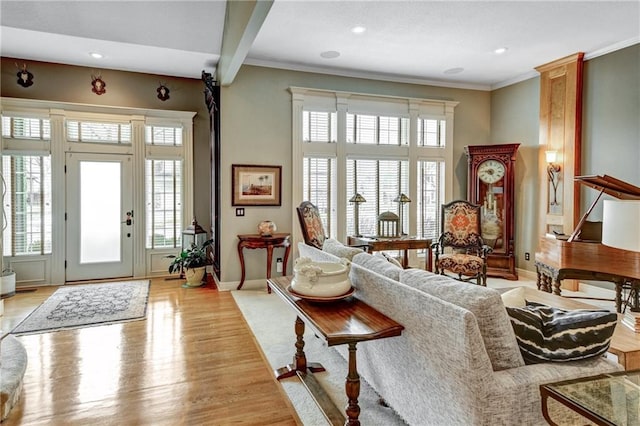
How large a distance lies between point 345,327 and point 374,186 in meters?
4.22

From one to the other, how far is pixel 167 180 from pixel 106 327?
274 centimetres

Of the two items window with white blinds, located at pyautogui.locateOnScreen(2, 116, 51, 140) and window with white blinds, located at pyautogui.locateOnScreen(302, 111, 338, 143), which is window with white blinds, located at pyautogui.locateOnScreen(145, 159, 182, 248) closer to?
window with white blinds, located at pyautogui.locateOnScreen(2, 116, 51, 140)

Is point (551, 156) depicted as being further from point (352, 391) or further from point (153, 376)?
point (153, 376)

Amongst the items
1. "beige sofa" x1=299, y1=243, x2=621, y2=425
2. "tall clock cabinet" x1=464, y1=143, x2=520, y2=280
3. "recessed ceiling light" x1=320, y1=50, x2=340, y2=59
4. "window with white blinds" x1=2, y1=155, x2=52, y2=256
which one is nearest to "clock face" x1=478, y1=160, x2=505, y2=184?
"tall clock cabinet" x1=464, y1=143, x2=520, y2=280

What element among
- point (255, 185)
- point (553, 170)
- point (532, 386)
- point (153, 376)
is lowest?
point (153, 376)

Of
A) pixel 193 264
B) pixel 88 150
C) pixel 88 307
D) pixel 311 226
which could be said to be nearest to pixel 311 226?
pixel 311 226

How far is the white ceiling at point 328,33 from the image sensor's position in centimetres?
377

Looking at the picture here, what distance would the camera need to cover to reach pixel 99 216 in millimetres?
5484

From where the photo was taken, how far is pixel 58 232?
5.25 m

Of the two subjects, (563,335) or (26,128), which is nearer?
(563,335)

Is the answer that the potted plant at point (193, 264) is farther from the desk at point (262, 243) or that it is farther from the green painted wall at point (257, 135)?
the desk at point (262, 243)

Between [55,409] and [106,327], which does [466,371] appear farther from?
[106,327]

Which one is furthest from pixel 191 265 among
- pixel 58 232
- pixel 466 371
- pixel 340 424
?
pixel 466 371

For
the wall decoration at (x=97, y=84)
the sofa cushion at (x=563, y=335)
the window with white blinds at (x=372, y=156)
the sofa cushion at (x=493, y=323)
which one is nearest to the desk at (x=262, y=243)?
the window with white blinds at (x=372, y=156)
